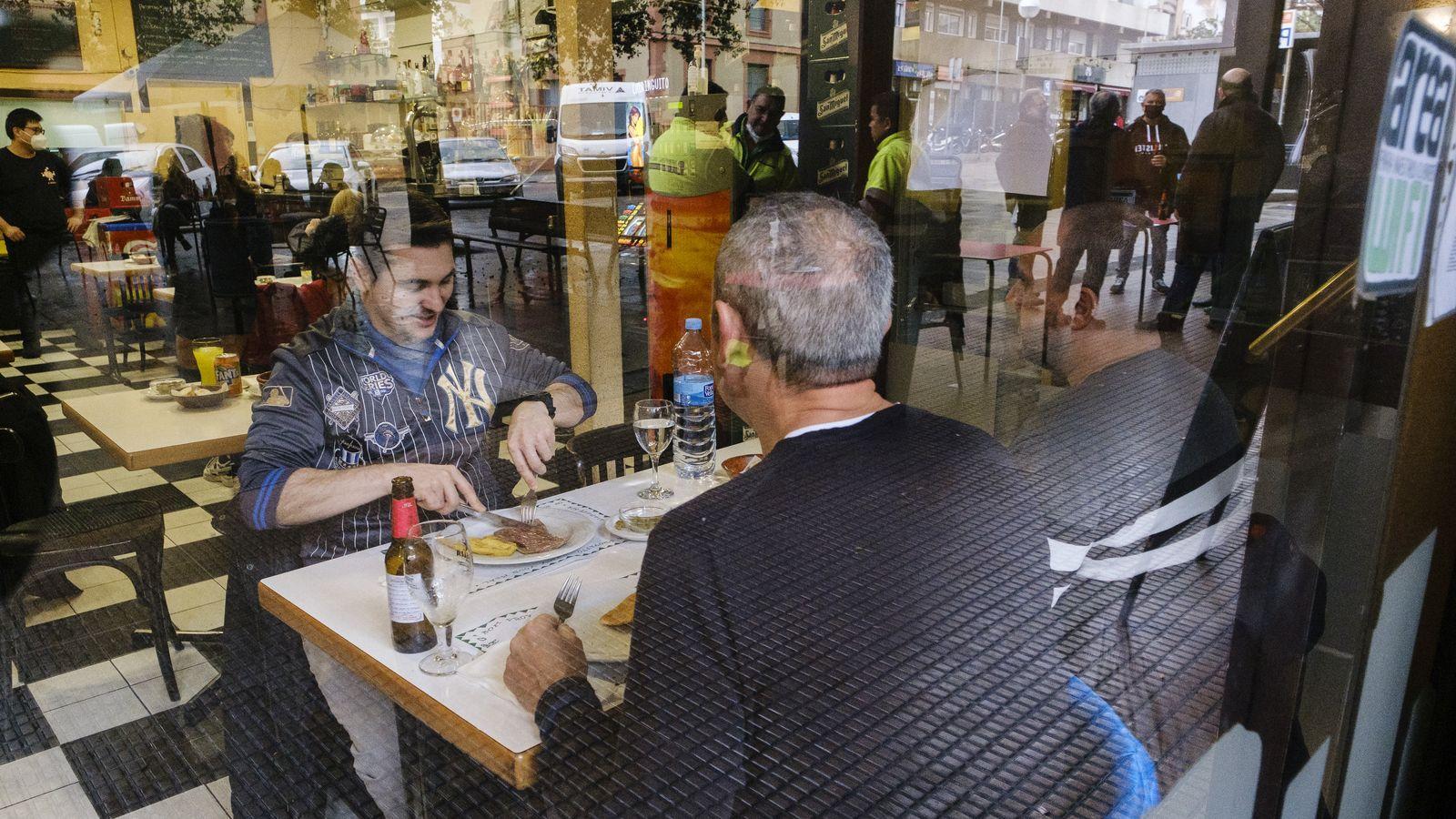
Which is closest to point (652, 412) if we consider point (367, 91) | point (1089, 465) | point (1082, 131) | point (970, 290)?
point (1089, 465)

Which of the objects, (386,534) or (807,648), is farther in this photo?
(386,534)

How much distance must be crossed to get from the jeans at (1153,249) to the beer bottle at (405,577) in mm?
2264

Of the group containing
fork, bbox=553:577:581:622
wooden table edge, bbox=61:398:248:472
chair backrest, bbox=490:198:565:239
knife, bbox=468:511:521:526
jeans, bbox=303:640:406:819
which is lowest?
wooden table edge, bbox=61:398:248:472

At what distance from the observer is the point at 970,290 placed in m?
3.81

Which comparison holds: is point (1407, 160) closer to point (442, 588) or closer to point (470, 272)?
point (442, 588)

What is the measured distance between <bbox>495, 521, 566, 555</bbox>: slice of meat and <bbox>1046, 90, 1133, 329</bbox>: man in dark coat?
8.48 ft

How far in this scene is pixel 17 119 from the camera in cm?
170

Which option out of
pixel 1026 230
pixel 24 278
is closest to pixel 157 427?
pixel 24 278

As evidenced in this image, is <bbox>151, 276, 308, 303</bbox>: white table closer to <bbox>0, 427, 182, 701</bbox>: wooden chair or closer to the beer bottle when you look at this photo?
<bbox>0, 427, 182, 701</bbox>: wooden chair

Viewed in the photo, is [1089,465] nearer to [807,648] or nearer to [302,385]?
[807,648]

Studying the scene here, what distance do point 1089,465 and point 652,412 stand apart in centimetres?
86

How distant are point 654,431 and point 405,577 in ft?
2.13

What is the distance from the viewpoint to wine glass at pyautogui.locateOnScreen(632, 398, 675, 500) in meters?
1.61

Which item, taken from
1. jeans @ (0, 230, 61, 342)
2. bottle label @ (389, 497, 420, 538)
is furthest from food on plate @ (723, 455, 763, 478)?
jeans @ (0, 230, 61, 342)
